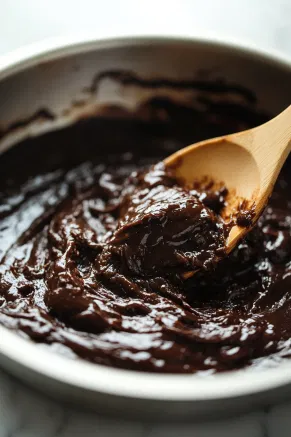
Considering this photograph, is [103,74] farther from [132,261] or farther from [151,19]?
[132,261]

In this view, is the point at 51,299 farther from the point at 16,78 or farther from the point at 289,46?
the point at 289,46

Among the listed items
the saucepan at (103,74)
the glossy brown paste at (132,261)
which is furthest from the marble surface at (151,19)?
the glossy brown paste at (132,261)

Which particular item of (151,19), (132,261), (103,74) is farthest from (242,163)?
(151,19)

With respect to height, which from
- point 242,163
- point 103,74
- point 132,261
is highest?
point 103,74

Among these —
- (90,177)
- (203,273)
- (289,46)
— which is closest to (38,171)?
(90,177)

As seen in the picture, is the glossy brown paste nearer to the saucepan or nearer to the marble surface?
the saucepan

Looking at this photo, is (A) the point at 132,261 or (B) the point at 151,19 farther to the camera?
(B) the point at 151,19

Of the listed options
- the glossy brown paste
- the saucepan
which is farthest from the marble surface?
the glossy brown paste
